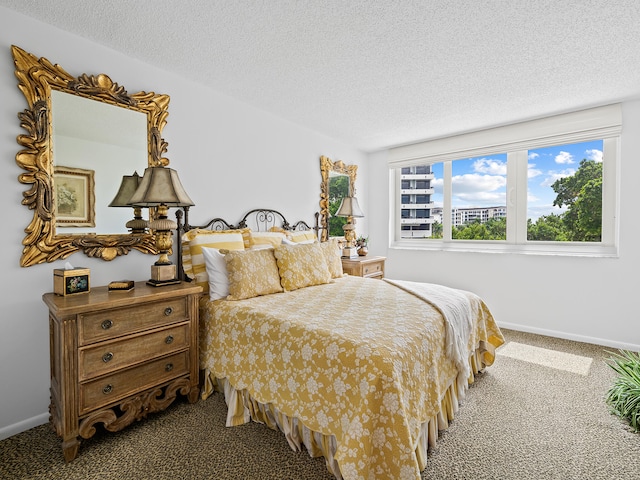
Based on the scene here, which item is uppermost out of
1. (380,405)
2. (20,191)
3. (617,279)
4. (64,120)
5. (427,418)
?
(64,120)

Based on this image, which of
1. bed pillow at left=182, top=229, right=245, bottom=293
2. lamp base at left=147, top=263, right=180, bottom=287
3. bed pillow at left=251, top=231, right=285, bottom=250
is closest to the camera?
lamp base at left=147, top=263, right=180, bottom=287

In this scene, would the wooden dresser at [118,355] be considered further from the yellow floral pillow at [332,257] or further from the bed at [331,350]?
the yellow floral pillow at [332,257]

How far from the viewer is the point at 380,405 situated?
129cm

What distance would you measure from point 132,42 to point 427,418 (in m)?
2.90

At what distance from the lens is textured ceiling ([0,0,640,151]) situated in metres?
1.77

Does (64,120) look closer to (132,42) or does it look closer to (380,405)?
(132,42)

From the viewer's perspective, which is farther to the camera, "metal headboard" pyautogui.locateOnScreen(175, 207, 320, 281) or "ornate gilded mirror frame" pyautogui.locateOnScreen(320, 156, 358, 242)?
"ornate gilded mirror frame" pyautogui.locateOnScreen(320, 156, 358, 242)

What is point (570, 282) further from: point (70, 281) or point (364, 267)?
point (70, 281)

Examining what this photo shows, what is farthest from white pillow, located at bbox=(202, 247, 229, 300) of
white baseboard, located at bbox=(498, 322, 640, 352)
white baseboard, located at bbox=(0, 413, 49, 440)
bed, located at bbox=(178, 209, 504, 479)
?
white baseboard, located at bbox=(498, 322, 640, 352)

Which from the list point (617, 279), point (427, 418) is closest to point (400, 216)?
point (617, 279)

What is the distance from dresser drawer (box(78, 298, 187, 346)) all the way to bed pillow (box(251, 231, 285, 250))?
3.07 feet

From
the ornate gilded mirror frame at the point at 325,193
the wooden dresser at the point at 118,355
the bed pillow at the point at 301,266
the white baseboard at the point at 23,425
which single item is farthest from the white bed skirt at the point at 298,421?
the ornate gilded mirror frame at the point at 325,193

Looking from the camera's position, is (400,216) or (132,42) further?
(400,216)

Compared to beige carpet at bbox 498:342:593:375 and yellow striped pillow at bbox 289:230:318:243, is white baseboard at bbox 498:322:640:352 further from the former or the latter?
yellow striped pillow at bbox 289:230:318:243
